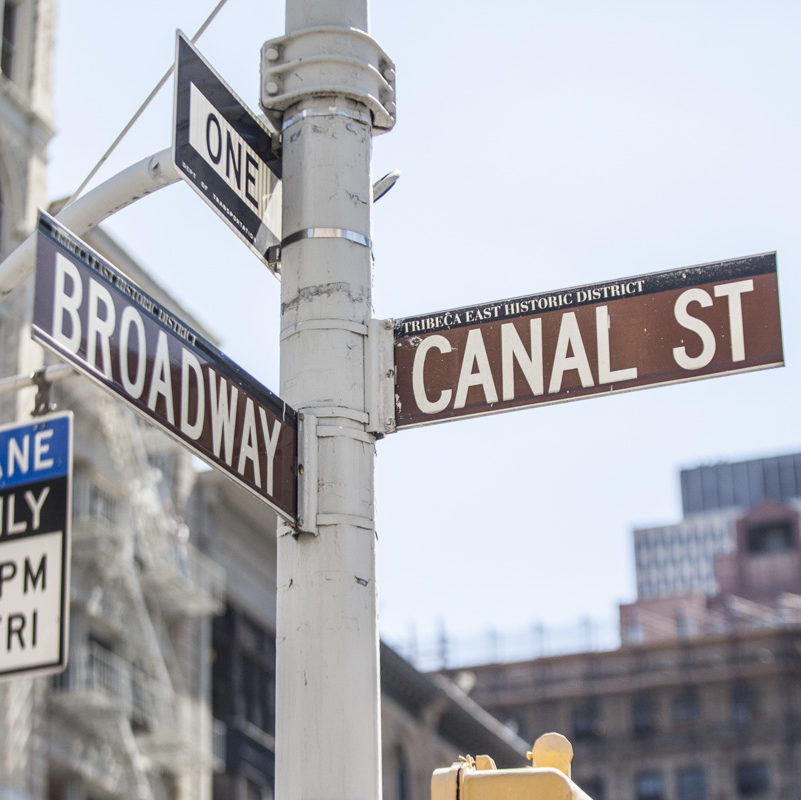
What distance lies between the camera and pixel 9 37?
32.3m

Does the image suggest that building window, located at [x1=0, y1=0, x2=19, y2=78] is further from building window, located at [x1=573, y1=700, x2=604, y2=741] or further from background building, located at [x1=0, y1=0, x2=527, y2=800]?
building window, located at [x1=573, y1=700, x2=604, y2=741]

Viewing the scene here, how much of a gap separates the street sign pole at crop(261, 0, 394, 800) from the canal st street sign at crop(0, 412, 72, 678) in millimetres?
1578

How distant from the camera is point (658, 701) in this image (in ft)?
243

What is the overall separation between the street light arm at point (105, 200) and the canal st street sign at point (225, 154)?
0.28 metres

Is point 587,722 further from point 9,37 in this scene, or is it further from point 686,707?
point 9,37

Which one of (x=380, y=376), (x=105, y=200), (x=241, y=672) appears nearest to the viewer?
(x=380, y=376)

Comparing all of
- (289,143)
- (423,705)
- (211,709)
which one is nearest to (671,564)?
(423,705)

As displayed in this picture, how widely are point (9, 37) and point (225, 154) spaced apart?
93.3 ft

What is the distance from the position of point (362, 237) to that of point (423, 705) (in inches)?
1884

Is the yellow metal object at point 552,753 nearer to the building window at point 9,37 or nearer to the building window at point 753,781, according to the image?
the building window at point 9,37

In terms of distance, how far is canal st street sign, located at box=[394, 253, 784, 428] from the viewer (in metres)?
5.31

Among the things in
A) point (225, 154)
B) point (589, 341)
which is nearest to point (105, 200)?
point (225, 154)

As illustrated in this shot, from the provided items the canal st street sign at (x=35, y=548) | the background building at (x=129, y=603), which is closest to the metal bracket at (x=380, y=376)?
the canal st street sign at (x=35, y=548)

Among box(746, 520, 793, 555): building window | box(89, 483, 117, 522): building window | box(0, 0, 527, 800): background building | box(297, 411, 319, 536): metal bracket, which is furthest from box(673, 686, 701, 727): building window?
box(297, 411, 319, 536): metal bracket
